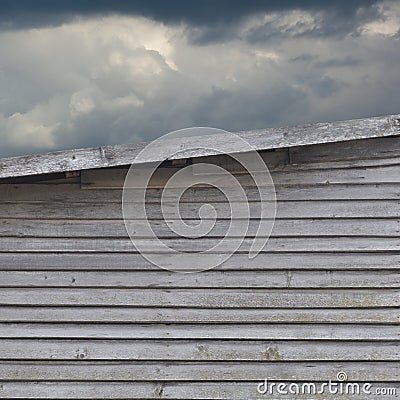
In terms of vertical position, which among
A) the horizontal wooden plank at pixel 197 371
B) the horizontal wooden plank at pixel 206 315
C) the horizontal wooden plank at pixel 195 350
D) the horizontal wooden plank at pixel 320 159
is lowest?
the horizontal wooden plank at pixel 197 371

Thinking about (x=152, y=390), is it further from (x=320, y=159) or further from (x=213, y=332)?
(x=320, y=159)

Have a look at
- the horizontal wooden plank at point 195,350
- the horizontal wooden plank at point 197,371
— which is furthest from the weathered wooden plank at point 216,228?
the horizontal wooden plank at point 197,371

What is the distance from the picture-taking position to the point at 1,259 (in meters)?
6.09

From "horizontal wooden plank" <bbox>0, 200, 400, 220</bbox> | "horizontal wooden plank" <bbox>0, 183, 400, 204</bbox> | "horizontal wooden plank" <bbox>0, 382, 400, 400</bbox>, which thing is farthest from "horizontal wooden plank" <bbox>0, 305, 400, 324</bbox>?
"horizontal wooden plank" <bbox>0, 183, 400, 204</bbox>

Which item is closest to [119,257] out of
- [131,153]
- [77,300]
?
[77,300]

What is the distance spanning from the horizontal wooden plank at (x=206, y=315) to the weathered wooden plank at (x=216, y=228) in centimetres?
58

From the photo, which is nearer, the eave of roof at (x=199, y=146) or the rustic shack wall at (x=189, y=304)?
the eave of roof at (x=199, y=146)

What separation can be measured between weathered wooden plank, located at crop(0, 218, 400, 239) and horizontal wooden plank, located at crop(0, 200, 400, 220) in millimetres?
39

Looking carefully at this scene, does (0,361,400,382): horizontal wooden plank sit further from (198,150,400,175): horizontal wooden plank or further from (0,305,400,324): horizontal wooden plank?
(198,150,400,175): horizontal wooden plank

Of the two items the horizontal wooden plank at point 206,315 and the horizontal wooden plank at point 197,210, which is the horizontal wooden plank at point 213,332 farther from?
the horizontal wooden plank at point 197,210

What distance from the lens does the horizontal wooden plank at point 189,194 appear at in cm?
609

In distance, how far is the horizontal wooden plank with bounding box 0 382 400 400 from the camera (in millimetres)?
6000

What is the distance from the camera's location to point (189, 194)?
6090mm

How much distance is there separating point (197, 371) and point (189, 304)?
0.52 metres
